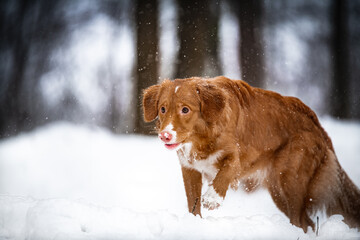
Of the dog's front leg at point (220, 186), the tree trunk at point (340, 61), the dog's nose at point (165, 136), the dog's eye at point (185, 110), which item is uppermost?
the tree trunk at point (340, 61)

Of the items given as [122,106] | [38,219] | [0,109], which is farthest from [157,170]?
[0,109]

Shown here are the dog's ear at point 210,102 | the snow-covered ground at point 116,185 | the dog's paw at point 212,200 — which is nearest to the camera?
the snow-covered ground at point 116,185

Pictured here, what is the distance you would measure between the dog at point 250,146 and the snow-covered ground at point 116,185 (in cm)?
10

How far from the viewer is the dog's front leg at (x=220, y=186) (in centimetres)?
214

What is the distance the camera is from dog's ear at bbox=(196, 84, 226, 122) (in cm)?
224

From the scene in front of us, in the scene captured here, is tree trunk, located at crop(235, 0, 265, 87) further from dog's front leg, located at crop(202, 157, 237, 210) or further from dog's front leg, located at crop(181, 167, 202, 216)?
dog's front leg, located at crop(181, 167, 202, 216)

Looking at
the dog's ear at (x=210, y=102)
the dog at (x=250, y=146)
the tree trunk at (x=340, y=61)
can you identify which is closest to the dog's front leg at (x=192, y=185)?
the dog at (x=250, y=146)

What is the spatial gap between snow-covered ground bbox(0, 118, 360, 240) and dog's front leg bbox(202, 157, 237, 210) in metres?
0.10

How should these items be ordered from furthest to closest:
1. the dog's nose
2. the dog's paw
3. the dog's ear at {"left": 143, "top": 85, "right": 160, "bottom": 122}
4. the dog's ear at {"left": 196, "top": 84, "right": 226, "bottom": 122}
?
the dog's ear at {"left": 143, "top": 85, "right": 160, "bottom": 122} → the dog's ear at {"left": 196, "top": 84, "right": 226, "bottom": 122} → the dog's paw → the dog's nose

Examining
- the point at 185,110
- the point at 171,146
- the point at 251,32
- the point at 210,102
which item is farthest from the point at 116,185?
the point at 251,32

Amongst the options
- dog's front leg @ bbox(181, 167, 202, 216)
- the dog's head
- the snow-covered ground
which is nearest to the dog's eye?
the dog's head

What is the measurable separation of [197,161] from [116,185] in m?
0.61

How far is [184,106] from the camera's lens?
219cm

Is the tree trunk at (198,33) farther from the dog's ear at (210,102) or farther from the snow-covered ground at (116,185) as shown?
the snow-covered ground at (116,185)
